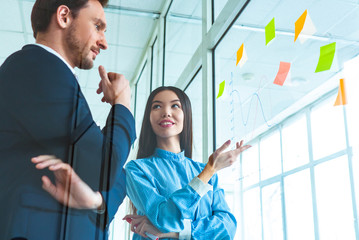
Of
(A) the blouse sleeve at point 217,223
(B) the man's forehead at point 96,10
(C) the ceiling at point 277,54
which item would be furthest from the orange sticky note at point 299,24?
(B) the man's forehead at point 96,10

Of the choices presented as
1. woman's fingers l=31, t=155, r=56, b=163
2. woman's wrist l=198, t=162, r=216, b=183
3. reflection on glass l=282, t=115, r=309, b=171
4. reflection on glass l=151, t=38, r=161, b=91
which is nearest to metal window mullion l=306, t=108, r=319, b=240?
reflection on glass l=282, t=115, r=309, b=171

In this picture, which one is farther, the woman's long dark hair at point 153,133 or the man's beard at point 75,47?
the woman's long dark hair at point 153,133

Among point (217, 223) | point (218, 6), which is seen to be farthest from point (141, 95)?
point (218, 6)

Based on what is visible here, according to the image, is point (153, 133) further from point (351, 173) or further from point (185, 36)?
point (185, 36)

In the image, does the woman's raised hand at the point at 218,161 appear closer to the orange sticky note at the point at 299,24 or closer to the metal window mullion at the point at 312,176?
the metal window mullion at the point at 312,176

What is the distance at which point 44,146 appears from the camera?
0.41 m

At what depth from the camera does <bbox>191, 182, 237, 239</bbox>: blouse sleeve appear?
806 mm

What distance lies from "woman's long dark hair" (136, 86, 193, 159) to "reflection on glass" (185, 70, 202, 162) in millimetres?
34

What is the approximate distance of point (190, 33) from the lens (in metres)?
1.24

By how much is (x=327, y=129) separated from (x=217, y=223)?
32 cm

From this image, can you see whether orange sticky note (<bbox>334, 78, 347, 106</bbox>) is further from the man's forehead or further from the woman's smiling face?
the man's forehead

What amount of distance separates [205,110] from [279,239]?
46 centimetres

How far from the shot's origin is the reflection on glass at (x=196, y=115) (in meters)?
0.91

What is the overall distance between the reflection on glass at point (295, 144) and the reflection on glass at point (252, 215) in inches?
5.5
